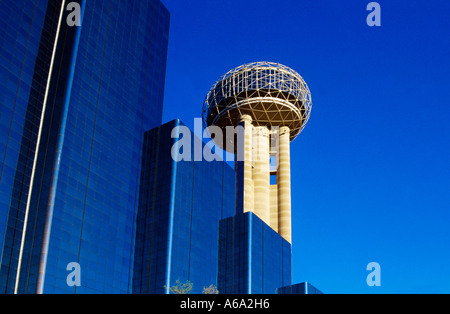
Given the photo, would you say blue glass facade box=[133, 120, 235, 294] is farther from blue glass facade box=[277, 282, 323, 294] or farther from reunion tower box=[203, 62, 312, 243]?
reunion tower box=[203, 62, 312, 243]

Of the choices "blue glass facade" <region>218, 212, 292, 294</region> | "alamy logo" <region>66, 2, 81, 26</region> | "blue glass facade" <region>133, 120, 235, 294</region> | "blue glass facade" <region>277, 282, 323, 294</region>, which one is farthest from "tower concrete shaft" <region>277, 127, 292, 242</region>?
"alamy logo" <region>66, 2, 81, 26</region>

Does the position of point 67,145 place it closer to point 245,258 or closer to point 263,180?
point 245,258

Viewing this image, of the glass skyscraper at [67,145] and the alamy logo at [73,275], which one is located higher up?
the glass skyscraper at [67,145]

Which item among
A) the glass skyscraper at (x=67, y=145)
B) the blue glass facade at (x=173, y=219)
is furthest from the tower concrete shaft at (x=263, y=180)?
the glass skyscraper at (x=67, y=145)

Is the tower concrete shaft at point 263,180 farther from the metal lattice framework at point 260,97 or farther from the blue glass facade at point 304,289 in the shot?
the blue glass facade at point 304,289

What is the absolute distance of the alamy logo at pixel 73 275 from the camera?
102062mm

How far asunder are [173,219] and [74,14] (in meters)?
46.8

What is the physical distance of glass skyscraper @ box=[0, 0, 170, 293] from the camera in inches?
3971

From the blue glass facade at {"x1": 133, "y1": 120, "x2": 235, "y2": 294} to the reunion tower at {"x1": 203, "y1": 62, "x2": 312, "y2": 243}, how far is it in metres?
29.6

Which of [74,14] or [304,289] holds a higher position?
[74,14]

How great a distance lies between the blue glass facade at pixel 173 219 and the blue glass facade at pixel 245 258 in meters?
3.78

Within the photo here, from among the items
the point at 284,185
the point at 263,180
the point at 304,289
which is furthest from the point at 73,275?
the point at 284,185

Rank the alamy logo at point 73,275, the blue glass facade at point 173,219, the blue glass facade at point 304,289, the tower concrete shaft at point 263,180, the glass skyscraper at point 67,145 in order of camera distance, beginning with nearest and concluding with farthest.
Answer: the glass skyscraper at point 67,145 < the alamy logo at point 73,275 < the blue glass facade at point 173,219 < the blue glass facade at point 304,289 < the tower concrete shaft at point 263,180

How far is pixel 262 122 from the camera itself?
603 ft
